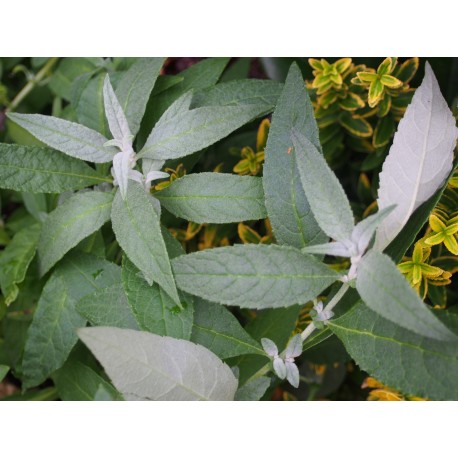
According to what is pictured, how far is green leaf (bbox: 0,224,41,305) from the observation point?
89cm

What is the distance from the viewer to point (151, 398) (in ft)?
2.17

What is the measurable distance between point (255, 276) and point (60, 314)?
369 mm

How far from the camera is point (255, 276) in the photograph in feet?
2.14

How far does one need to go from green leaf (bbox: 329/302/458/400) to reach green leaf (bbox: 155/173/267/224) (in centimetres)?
18

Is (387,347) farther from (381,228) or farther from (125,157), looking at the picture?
(125,157)

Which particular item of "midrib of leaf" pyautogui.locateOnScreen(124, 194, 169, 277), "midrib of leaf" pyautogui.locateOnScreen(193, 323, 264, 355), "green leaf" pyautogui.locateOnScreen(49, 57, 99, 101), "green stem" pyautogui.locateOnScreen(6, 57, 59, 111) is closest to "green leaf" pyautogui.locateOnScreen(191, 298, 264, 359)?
"midrib of leaf" pyautogui.locateOnScreen(193, 323, 264, 355)

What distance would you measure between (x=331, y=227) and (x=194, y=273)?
0.54 ft

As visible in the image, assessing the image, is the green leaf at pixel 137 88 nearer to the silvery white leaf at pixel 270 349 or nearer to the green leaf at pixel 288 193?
the green leaf at pixel 288 193

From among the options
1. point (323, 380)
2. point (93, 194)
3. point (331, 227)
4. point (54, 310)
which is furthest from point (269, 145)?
point (323, 380)

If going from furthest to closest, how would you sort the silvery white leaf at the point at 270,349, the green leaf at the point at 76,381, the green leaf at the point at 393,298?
the green leaf at the point at 76,381, the silvery white leaf at the point at 270,349, the green leaf at the point at 393,298

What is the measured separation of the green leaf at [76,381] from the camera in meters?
0.86

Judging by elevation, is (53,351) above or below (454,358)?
below

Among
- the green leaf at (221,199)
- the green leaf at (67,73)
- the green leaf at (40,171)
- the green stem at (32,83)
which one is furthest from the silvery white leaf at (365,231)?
the green stem at (32,83)

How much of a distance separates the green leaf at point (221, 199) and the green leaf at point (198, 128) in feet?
0.14
